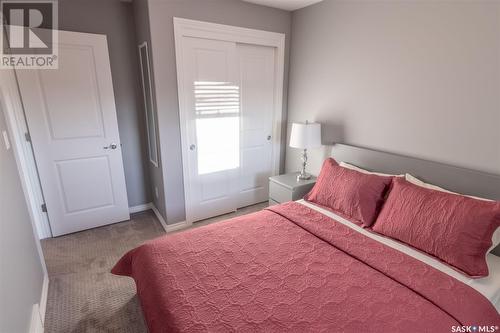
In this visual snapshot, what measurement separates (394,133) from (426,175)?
45 cm

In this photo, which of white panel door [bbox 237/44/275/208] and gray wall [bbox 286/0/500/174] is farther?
white panel door [bbox 237/44/275/208]

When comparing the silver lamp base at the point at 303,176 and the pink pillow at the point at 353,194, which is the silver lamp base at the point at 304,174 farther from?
the pink pillow at the point at 353,194

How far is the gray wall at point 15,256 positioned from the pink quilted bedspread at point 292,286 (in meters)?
0.51

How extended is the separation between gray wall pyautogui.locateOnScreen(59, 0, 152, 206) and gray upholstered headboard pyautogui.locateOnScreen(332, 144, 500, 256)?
92.6 inches

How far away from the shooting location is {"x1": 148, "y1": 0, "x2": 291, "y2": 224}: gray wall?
94.5 inches

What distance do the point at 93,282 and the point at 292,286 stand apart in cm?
174

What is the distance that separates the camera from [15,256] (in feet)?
4.69

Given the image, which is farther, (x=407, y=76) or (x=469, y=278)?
(x=407, y=76)

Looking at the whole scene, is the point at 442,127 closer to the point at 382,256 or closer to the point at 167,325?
the point at 382,256

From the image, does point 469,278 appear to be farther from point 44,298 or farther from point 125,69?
point 125,69

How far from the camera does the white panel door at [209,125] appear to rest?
2668 millimetres

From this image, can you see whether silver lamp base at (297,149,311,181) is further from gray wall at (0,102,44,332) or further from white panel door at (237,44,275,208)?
gray wall at (0,102,44,332)

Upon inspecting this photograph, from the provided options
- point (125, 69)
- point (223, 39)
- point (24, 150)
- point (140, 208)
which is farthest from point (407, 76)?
point (24, 150)

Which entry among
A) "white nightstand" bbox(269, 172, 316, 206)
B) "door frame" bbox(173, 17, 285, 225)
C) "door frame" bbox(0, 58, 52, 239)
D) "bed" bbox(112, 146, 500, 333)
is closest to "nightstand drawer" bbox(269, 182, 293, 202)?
"white nightstand" bbox(269, 172, 316, 206)
